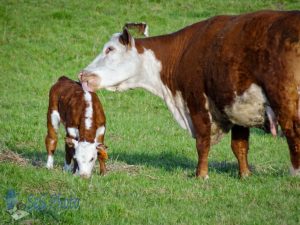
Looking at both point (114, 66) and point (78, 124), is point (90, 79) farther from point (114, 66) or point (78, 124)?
point (78, 124)

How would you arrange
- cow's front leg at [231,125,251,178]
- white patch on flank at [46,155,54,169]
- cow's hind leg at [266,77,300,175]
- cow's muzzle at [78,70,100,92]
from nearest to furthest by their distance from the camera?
cow's hind leg at [266,77,300,175] → cow's muzzle at [78,70,100,92] → cow's front leg at [231,125,251,178] → white patch on flank at [46,155,54,169]

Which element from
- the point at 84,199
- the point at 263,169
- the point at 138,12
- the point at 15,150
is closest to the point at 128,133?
the point at 15,150

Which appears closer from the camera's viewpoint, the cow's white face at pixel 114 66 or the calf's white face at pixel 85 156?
the calf's white face at pixel 85 156

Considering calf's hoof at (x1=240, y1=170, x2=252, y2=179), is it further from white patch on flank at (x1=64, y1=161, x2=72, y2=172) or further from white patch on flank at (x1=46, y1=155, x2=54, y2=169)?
white patch on flank at (x1=46, y1=155, x2=54, y2=169)

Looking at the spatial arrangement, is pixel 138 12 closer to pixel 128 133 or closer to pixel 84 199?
pixel 128 133

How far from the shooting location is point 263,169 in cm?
1120

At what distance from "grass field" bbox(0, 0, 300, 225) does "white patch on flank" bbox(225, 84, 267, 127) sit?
2.63 feet

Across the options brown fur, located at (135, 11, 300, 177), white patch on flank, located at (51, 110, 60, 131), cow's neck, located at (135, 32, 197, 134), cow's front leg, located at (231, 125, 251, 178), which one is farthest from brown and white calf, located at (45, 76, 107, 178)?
cow's front leg, located at (231, 125, 251, 178)

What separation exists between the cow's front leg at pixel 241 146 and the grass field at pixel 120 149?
27 cm

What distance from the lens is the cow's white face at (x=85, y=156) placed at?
32.9ft

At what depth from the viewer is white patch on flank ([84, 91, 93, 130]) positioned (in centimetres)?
1053

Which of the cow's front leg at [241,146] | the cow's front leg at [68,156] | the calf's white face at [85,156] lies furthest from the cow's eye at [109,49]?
the cow's front leg at [241,146]

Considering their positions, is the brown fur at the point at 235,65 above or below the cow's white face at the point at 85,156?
above

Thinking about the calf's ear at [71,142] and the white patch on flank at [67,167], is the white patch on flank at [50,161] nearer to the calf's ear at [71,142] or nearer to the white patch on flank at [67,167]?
the white patch on flank at [67,167]
